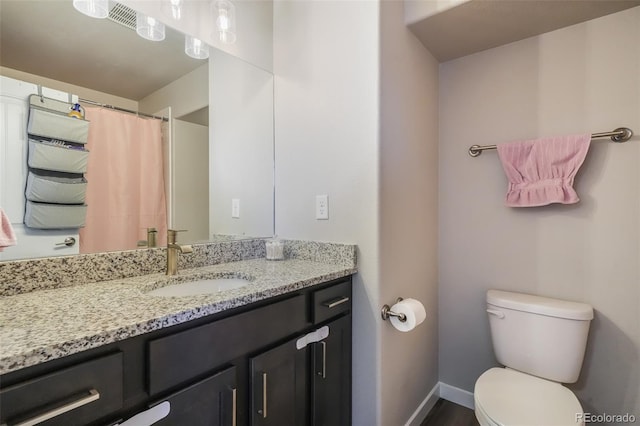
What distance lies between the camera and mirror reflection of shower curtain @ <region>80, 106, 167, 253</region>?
1129mm

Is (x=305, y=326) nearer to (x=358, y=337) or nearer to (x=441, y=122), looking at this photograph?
(x=358, y=337)

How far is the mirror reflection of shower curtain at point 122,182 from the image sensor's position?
1129 mm

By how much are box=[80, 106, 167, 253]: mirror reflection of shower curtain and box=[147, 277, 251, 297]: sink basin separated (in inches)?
8.8

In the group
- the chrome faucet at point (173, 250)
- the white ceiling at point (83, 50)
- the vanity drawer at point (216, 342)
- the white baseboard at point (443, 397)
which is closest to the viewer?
the vanity drawer at point (216, 342)

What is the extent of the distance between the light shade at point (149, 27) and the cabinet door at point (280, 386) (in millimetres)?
1348

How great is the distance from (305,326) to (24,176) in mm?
1050

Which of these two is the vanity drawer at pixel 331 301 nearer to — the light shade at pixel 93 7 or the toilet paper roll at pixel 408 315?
the toilet paper roll at pixel 408 315

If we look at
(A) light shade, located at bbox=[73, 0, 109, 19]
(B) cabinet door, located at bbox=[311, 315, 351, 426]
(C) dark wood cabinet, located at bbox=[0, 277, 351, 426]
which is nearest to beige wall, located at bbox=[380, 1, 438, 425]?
(B) cabinet door, located at bbox=[311, 315, 351, 426]

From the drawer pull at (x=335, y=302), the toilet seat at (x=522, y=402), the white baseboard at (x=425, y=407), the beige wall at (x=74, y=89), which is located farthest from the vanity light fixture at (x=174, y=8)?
the white baseboard at (x=425, y=407)

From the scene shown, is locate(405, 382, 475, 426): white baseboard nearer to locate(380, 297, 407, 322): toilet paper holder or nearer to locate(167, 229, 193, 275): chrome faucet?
locate(380, 297, 407, 322): toilet paper holder

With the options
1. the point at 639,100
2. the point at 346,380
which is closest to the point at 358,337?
the point at 346,380

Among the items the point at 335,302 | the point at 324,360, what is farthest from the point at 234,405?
the point at 335,302

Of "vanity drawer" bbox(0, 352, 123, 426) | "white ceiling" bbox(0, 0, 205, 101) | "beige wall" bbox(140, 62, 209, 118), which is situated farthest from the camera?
"beige wall" bbox(140, 62, 209, 118)

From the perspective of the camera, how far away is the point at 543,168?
151 centimetres
